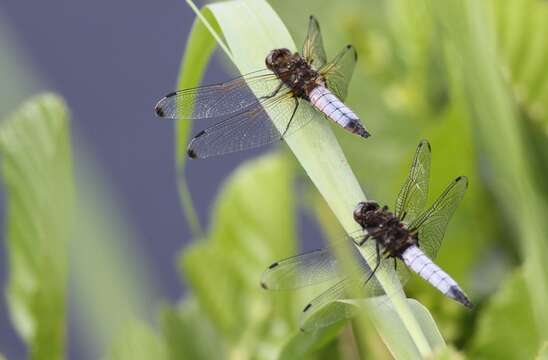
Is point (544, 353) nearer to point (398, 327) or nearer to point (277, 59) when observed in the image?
point (398, 327)

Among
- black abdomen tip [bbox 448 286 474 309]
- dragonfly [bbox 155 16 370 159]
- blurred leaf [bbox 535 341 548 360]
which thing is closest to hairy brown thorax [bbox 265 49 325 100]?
dragonfly [bbox 155 16 370 159]

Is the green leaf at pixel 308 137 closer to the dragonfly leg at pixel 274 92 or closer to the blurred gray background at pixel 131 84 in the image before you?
the dragonfly leg at pixel 274 92

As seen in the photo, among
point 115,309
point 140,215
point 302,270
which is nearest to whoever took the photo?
point 302,270

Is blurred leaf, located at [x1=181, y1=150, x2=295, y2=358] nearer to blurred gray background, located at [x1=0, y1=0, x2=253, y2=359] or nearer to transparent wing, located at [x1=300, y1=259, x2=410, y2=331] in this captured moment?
transparent wing, located at [x1=300, y1=259, x2=410, y2=331]

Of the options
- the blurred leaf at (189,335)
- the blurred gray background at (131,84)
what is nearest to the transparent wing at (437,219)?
the blurred leaf at (189,335)

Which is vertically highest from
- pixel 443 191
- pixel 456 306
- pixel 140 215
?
pixel 140 215

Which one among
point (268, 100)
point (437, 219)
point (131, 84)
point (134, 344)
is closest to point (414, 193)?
point (437, 219)

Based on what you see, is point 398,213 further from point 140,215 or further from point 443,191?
point 140,215

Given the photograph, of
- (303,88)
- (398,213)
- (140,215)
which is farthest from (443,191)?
(140,215)
